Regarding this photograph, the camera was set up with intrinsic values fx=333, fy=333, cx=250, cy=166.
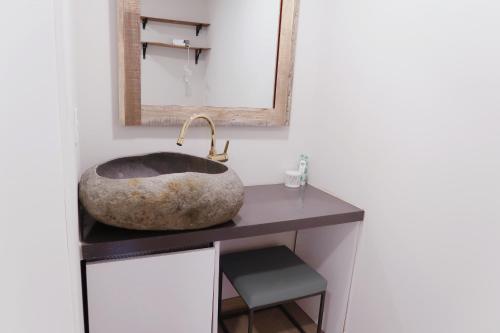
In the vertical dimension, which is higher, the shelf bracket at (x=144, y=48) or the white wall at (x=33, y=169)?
the shelf bracket at (x=144, y=48)

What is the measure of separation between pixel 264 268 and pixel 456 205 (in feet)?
2.82

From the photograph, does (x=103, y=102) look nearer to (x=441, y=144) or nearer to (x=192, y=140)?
(x=192, y=140)

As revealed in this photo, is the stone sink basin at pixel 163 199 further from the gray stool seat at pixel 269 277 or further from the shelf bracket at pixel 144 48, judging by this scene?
the shelf bracket at pixel 144 48

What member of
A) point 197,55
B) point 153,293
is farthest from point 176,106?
point 153,293

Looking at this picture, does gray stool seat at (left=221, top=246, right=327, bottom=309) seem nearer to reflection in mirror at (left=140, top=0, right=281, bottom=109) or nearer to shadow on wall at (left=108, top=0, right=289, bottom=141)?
shadow on wall at (left=108, top=0, right=289, bottom=141)

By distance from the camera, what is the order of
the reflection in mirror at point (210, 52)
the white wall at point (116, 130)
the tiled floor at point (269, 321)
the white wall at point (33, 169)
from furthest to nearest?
the tiled floor at point (269, 321) < the reflection in mirror at point (210, 52) < the white wall at point (116, 130) < the white wall at point (33, 169)

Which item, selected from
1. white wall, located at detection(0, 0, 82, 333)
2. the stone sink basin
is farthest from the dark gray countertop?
white wall, located at detection(0, 0, 82, 333)

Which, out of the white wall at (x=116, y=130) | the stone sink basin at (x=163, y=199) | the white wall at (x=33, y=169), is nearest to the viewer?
the white wall at (x=33, y=169)

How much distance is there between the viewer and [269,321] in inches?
73.3

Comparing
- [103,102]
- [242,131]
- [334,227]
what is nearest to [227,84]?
[242,131]

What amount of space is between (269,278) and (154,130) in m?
0.85

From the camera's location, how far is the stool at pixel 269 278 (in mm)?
1415

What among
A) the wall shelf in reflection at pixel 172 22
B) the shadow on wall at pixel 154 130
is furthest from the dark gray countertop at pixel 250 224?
the wall shelf in reflection at pixel 172 22

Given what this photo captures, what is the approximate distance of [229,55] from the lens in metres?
1.60
